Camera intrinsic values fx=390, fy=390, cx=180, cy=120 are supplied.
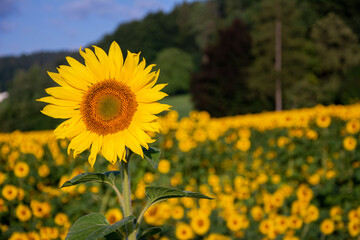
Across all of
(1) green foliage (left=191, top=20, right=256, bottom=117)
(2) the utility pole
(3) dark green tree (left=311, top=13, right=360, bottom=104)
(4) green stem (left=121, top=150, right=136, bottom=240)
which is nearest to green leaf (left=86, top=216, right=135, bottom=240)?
(4) green stem (left=121, top=150, right=136, bottom=240)

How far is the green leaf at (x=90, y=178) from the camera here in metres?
1.35

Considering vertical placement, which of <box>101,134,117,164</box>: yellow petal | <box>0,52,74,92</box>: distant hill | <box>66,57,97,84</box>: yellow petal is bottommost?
<box>101,134,117,164</box>: yellow petal

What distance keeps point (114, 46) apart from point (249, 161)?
5.35 metres

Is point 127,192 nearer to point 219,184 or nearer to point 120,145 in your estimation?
point 120,145

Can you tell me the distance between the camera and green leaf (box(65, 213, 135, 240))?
1234mm

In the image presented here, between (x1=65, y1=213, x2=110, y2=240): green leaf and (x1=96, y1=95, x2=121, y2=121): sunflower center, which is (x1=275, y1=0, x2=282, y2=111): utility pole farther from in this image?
(x1=65, y1=213, x2=110, y2=240): green leaf

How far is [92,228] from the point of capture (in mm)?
1333

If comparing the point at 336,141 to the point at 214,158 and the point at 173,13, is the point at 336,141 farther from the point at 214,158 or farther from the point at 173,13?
the point at 173,13

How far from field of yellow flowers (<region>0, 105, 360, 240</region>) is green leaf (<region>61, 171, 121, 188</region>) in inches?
12.5

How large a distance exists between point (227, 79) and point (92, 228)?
34146 mm

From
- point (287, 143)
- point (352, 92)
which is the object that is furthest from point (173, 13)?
point (287, 143)

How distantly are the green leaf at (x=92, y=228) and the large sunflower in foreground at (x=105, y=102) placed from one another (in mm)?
217

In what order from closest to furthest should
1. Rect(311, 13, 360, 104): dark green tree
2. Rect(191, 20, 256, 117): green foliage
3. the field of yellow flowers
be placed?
the field of yellow flowers < Rect(311, 13, 360, 104): dark green tree < Rect(191, 20, 256, 117): green foliage

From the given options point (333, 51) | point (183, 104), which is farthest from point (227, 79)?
point (333, 51)
